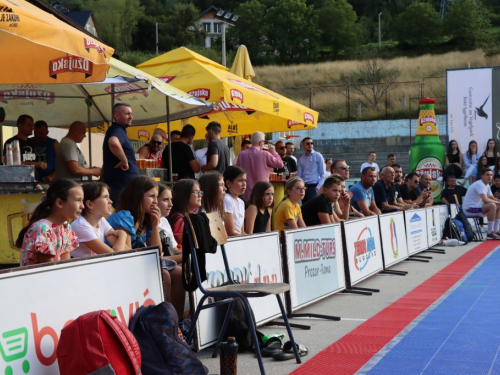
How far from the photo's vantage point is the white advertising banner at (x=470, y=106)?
2585 centimetres

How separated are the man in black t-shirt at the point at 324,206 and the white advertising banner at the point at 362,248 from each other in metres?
0.30

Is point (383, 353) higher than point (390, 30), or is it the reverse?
point (390, 30)

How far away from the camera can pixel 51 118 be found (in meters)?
13.5

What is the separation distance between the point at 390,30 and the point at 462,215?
95489 millimetres

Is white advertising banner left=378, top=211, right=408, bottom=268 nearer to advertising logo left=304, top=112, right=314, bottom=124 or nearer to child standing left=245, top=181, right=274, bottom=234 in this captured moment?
advertising logo left=304, top=112, right=314, bottom=124

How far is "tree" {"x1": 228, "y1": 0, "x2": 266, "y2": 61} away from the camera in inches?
3920

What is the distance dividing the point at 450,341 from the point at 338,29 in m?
97.3

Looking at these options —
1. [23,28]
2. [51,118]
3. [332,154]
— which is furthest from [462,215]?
[332,154]

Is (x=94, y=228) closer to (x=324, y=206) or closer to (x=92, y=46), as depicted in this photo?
(x=92, y=46)

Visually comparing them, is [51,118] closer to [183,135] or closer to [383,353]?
[183,135]

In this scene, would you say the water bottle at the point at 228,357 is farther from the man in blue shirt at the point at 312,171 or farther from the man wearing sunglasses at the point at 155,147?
the man in blue shirt at the point at 312,171

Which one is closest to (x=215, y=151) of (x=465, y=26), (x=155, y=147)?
(x=155, y=147)

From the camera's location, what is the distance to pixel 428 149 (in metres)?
25.1

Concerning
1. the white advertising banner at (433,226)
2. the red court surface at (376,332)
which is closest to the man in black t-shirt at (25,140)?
the red court surface at (376,332)
